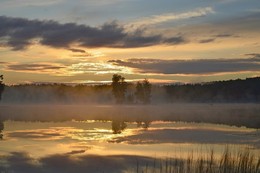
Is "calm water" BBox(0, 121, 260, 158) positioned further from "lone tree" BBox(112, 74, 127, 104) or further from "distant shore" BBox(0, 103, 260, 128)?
"lone tree" BBox(112, 74, 127, 104)

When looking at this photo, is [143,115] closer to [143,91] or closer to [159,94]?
[143,91]

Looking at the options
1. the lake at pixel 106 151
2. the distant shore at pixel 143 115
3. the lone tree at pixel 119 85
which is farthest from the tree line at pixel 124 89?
the lake at pixel 106 151

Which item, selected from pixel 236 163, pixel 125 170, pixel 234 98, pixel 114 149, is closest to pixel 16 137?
pixel 114 149

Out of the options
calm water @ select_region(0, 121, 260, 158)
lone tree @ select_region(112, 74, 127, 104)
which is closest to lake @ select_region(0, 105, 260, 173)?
calm water @ select_region(0, 121, 260, 158)

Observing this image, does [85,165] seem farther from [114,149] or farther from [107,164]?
[114,149]

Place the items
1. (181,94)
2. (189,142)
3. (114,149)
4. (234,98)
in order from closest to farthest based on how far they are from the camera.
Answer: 1. (114,149)
2. (189,142)
3. (234,98)
4. (181,94)

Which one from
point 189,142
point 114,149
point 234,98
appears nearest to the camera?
point 114,149

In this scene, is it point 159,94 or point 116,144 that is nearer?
point 116,144

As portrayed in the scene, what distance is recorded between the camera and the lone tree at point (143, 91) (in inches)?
4589

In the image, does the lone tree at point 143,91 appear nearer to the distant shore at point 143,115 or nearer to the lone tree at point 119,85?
the lone tree at point 119,85

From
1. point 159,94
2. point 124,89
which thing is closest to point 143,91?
point 124,89

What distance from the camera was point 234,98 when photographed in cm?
15488

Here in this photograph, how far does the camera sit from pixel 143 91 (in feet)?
389

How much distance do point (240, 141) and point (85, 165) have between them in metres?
10.3
